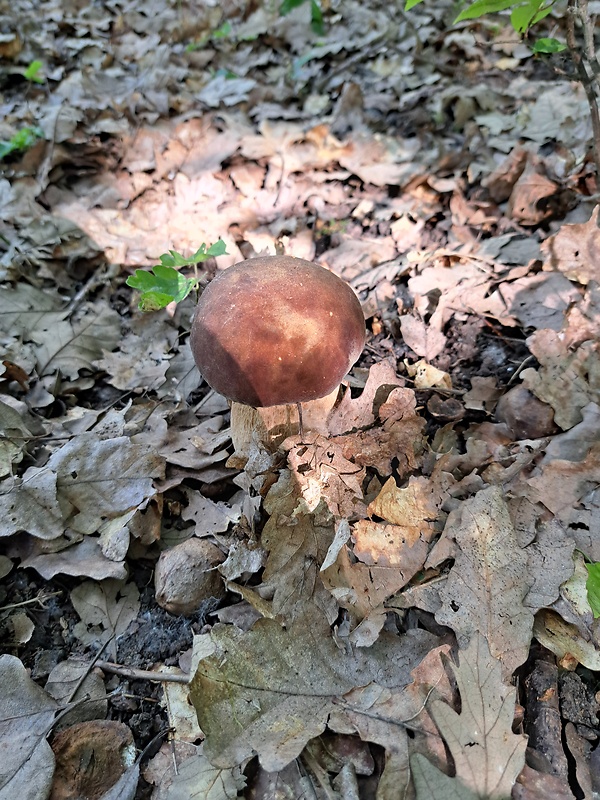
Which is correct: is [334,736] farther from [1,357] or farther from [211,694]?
[1,357]

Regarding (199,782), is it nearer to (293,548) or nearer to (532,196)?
(293,548)

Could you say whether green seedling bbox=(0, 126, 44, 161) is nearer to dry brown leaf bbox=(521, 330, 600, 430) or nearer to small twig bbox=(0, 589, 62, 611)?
small twig bbox=(0, 589, 62, 611)

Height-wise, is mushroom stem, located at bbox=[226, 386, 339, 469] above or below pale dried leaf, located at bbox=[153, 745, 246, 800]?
above

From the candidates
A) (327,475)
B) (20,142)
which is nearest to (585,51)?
(327,475)

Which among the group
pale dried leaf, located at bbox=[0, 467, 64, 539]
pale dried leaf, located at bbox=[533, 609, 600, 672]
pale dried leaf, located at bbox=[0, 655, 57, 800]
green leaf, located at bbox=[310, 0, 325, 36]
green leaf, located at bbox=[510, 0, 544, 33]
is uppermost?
green leaf, located at bbox=[510, 0, 544, 33]

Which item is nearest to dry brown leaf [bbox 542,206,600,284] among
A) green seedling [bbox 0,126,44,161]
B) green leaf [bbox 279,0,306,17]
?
green seedling [bbox 0,126,44,161]

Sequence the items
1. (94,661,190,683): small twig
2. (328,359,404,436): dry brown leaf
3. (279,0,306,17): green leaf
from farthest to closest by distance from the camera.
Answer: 1. (279,0,306,17): green leaf
2. (328,359,404,436): dry brown leaf
3. (94,661,190,683): small twig
